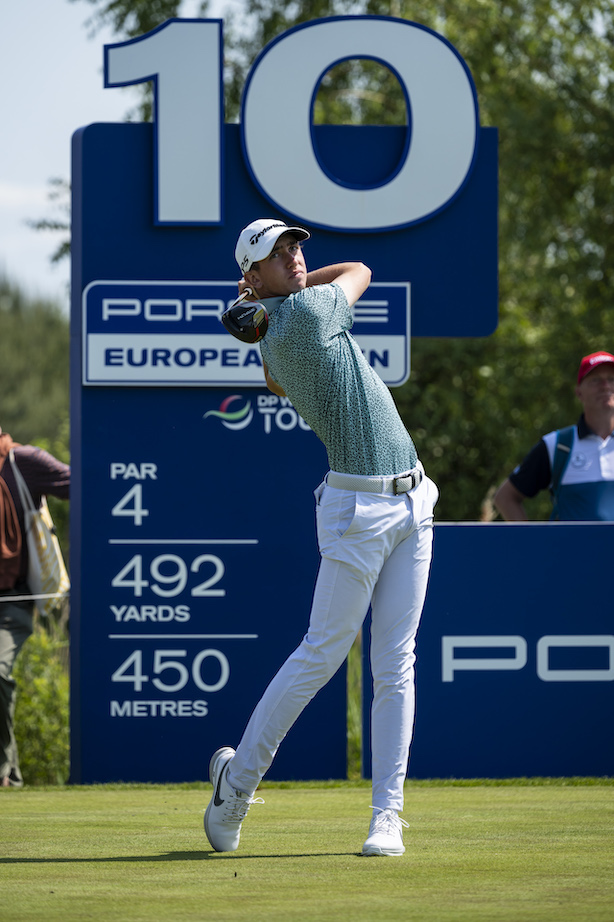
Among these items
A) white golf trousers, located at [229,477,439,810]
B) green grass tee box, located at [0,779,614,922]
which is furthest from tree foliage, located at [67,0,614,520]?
white golf trousers, located at [229,477,439,810]

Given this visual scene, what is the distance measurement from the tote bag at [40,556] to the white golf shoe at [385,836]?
9.02ft

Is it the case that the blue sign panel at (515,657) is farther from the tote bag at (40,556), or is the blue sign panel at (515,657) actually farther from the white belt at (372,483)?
the white belt at (372,483)

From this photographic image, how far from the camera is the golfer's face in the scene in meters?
3.69

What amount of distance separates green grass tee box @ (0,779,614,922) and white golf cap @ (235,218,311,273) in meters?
1.72

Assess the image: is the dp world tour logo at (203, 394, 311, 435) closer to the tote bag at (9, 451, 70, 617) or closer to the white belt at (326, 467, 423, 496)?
the tote bag at (9, 451, 70, 617)

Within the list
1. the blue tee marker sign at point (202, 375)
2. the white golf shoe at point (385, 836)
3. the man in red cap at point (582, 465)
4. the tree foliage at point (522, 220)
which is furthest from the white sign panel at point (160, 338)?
the tree foliage at point (522, 220)

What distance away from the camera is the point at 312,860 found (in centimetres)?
351

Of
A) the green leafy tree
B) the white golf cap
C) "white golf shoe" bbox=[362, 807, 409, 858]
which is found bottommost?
the green leafy tree

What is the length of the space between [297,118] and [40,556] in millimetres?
2386

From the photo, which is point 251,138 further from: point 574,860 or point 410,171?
point 574,860

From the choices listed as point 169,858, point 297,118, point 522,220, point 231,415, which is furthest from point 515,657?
point 522,220

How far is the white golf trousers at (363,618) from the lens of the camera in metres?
3.59

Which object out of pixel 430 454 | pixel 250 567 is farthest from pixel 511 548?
pixel 430 454

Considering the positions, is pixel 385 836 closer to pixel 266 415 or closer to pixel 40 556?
pixel 266 415
